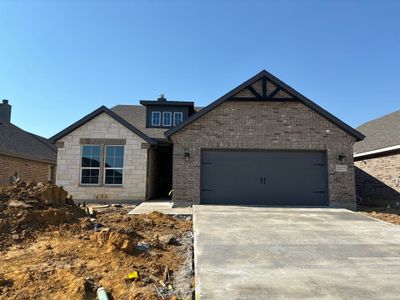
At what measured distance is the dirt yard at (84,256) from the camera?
4.54m

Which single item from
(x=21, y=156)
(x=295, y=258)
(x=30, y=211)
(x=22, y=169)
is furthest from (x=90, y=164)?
(x=295, y=258)

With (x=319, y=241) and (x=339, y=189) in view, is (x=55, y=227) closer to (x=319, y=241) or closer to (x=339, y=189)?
(x=319, y=241)

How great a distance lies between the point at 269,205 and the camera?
13422 millimetres

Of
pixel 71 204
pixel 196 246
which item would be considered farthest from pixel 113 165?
pixel 196 246

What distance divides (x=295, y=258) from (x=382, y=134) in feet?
51.7

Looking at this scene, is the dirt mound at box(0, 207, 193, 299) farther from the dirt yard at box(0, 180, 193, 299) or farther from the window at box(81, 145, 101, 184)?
the window at box(81, 145, 101, 184)

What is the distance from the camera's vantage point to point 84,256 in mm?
6051

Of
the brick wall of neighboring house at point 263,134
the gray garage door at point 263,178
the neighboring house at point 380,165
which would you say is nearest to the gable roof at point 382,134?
the neighboring house at point 380,165

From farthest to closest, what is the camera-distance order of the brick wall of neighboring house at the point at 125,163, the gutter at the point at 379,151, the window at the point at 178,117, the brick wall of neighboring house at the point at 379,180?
the window at the point at 178,117 → the brick wall of neighboring house at the point at 379,180 → the gutter at the point at 379,151 → the brick wall of neighboring house at the point at 125,163

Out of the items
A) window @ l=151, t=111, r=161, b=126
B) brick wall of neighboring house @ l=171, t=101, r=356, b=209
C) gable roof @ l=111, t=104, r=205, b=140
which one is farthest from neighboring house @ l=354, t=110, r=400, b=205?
window @ l=151, t=111, r=161, b=126

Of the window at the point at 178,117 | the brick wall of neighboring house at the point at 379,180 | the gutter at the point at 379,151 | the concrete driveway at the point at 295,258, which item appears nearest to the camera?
the concrete driveway at the point at 295,258

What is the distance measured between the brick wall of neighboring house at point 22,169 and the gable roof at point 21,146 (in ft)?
1.40

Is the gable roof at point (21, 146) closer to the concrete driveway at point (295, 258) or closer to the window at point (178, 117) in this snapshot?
the window at point (178, 117)

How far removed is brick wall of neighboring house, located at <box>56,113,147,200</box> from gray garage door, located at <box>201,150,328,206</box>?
11.0ft
